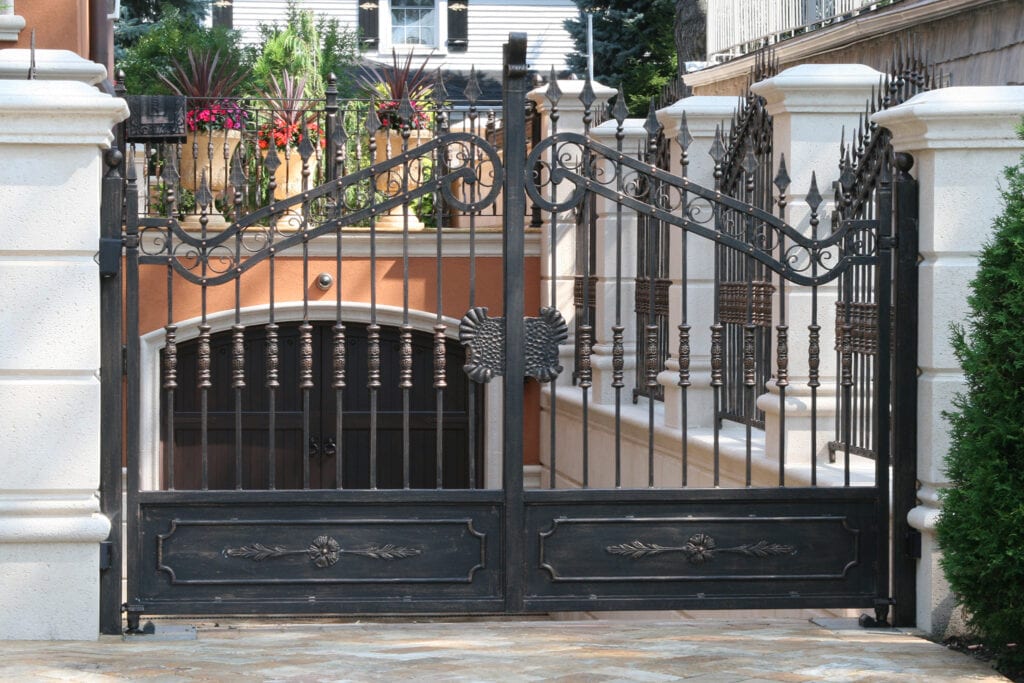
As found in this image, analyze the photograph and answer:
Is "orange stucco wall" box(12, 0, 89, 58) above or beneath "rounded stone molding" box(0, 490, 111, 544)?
above

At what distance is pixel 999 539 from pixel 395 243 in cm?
821

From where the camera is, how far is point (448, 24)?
29156mm

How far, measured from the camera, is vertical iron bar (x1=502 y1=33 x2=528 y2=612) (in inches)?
256

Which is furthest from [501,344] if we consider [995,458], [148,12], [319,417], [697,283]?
[148,12]

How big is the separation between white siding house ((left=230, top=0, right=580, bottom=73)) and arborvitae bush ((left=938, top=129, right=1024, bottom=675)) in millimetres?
23149

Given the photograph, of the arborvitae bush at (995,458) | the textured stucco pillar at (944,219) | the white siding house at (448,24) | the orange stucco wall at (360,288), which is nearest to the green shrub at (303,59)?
the orange stucco wall at (360,288)

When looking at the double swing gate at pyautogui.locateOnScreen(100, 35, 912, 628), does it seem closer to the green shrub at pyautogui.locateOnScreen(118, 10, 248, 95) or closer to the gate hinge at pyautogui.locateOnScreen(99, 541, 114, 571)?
the gate hinge at pyautogui.locateOnScreen(99, 541, 114, 571)

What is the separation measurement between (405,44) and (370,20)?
2.85 feet

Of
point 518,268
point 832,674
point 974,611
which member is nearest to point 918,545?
point 974,611

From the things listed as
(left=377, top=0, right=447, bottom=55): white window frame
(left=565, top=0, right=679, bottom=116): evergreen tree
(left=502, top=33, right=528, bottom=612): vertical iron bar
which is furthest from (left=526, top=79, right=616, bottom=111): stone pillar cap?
(left=377, top=0, right=447, bottom=55): white window frame

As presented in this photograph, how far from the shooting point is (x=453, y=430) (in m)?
13.8

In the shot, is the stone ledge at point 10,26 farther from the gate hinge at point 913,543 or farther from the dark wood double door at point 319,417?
the gate hinge at point 913,543

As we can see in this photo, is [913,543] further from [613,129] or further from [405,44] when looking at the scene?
[405,44]

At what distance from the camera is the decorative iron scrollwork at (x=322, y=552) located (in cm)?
641
